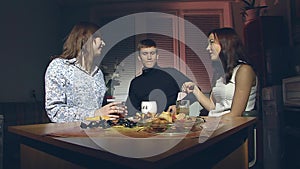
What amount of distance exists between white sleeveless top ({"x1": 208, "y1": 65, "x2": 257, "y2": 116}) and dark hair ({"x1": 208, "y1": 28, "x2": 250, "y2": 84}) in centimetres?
4

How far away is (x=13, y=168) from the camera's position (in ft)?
10.6

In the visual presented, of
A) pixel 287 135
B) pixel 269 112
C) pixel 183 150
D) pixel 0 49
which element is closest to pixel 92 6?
pixel 0 49

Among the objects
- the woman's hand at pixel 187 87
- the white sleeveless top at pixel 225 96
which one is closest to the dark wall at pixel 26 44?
the woman's hand at pixel 187 87

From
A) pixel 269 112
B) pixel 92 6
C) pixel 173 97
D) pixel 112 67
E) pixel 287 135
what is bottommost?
pixel 287 135

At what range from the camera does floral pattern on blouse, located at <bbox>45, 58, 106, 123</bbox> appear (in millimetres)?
1604

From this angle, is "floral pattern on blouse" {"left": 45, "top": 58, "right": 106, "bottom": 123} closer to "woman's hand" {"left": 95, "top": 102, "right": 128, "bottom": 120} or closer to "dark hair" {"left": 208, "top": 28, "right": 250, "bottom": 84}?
"woman's hand" {"left": 95, "top": 102, "right": 128, "bottom": 120}

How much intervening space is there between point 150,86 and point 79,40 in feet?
3.78

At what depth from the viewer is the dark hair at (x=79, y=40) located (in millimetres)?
1778

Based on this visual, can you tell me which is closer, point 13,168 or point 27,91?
point 13,168

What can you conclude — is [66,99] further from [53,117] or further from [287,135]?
[287,135]

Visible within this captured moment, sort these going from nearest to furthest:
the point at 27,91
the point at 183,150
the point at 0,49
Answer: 1. the point at 183,150
2. the point at 0,49
3. the point at 27,91

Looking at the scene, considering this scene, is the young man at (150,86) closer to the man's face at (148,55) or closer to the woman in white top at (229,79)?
the man's face at (148,55)

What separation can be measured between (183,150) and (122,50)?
11.5ft

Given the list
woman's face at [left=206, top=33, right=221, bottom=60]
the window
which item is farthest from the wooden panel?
the window
